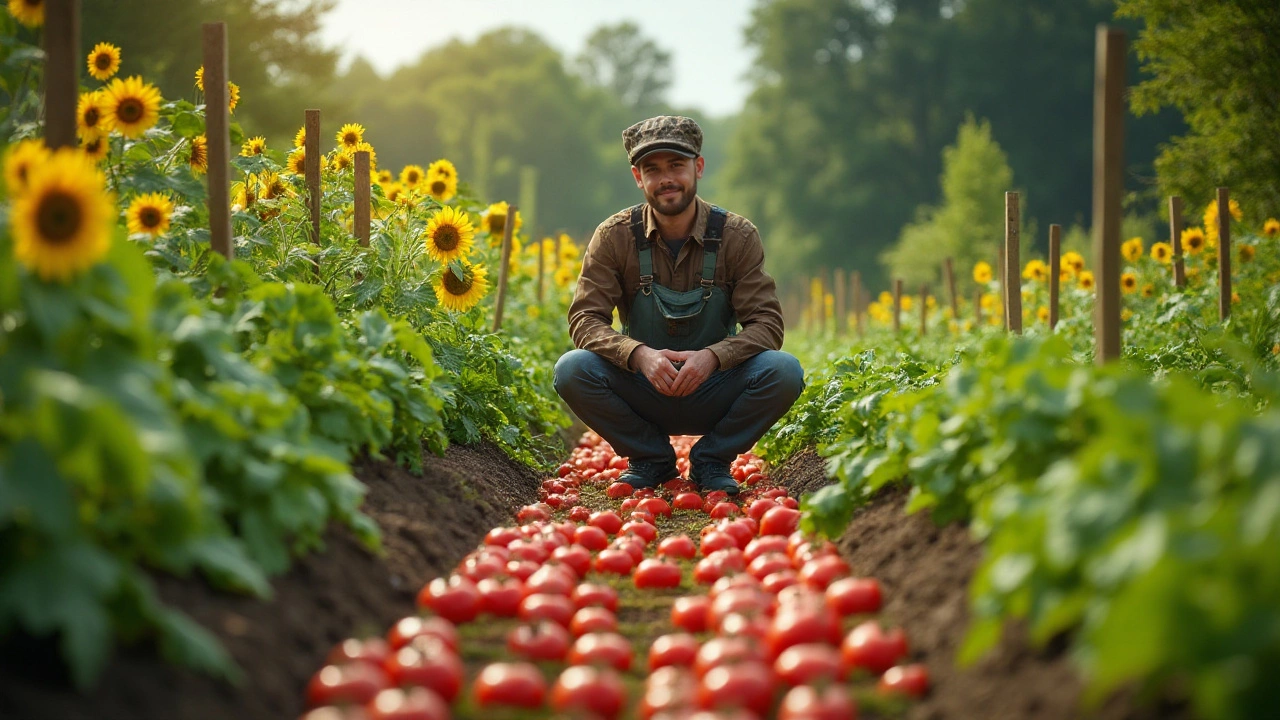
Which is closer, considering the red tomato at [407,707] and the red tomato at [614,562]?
the red tomato at [407,707]

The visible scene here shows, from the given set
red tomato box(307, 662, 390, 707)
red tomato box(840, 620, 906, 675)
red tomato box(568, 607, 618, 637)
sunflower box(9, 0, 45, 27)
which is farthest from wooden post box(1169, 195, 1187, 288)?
red tomato box(307, 662, 390, 707)

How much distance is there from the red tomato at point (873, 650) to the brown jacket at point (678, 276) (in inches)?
123

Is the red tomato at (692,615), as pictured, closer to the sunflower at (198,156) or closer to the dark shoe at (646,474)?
the dark shoe at (646,474)

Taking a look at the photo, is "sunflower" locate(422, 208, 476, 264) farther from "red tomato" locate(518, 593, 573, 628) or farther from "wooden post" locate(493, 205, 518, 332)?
"red tomato" locate(518, 593, 573, 628)

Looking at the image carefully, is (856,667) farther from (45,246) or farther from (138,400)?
(45,246)

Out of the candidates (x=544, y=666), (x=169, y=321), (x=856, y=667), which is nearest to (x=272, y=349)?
(x=169, y=321)

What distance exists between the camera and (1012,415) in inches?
105

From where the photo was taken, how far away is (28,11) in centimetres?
368

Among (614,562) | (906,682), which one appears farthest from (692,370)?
(906,682)

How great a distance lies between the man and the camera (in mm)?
5621

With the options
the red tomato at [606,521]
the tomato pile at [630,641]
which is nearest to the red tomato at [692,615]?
the tomato pile at [630,641]

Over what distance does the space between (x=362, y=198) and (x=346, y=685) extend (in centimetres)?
363

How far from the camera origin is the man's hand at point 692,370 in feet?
17.6

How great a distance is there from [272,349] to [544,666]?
56.1 inches
